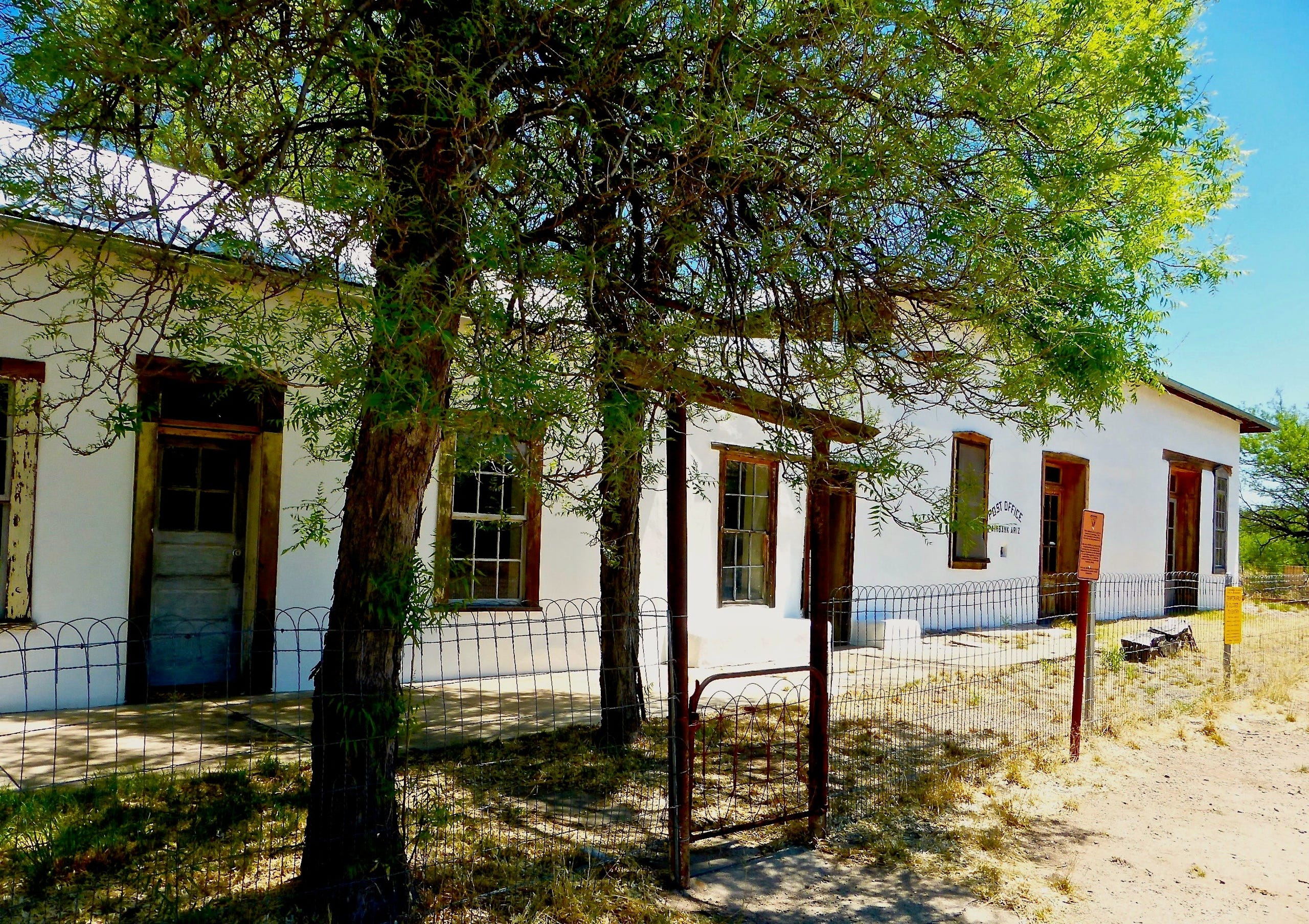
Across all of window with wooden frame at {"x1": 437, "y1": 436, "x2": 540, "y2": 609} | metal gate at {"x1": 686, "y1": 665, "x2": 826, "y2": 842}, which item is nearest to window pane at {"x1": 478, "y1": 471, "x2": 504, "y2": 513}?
window with wooden frame at {"x1": 437, "y1": 436, "x2": 540, "y2": 609}

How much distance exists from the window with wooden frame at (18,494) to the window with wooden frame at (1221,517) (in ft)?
67.1

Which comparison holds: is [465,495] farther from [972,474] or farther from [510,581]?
[972,474]

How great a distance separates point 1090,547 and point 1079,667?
92cm

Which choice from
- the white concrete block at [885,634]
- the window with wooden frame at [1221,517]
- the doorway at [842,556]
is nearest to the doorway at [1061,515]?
the white concrete block at [885,634]

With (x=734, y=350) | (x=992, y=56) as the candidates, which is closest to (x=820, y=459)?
(x=734, y=350)

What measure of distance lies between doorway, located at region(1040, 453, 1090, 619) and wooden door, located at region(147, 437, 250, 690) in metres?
12.5

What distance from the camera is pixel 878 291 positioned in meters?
4.73

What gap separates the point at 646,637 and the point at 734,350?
17.4ft

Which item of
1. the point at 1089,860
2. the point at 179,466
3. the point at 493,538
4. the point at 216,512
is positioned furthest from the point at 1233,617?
the point at 179,466

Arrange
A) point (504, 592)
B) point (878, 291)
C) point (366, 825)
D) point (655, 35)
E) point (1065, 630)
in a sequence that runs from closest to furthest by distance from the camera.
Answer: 1. point (366, 825)
2. point (655, 35)
3. point (878, 291)
4. point (504, 592)
5. point (1065, 630)

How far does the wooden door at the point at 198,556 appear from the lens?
7.68m

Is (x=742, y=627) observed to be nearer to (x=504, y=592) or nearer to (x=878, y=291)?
(x=504, y=592)

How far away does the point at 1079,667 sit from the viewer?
7363 mm

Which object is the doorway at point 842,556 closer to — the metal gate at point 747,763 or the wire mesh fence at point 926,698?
the wire mesh fence at point 926,698
